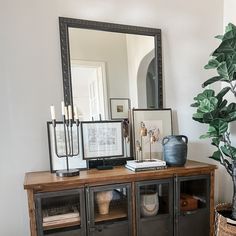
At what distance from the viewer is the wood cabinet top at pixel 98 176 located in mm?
1374

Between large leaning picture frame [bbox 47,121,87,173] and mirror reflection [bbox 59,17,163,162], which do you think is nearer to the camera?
large leaning picture frame [bbox 47,121,87,173]

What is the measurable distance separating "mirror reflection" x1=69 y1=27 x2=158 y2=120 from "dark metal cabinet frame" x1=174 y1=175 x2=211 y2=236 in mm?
735

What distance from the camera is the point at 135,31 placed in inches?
78.3

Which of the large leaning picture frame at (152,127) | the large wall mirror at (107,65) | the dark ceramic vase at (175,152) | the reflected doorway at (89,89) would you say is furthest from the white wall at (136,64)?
the dark ceramic vase at (175,152)

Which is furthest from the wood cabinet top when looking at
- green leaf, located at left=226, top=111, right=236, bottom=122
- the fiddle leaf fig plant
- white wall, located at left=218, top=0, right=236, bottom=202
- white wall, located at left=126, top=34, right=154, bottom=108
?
white wall, located at left=218, top=0, right=236, bottom=202

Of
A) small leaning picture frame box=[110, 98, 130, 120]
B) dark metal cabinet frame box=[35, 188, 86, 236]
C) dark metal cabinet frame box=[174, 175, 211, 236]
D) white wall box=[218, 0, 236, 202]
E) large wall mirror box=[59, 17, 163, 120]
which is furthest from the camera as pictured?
white wall box=[218, 0, 236, 202]

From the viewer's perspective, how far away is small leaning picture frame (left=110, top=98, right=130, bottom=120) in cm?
192

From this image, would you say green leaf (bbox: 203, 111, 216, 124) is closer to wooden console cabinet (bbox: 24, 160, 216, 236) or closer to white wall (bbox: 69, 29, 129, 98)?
wooden console cabinet (bbox: 24, 160, 216, 236)

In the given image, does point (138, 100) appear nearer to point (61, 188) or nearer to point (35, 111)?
point (35, 111)

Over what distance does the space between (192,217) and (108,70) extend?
4.46 ft

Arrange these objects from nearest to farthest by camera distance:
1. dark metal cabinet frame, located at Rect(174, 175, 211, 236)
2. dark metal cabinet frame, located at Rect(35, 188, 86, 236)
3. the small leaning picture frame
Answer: dark metal cabinet frame, located at Rect(35, 188, 86, 236)
dark metal cabinet frame, located at Rect(174, 175, 211, 236)
the small leaning picture frame

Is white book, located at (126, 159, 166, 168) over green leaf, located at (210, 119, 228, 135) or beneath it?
beneath

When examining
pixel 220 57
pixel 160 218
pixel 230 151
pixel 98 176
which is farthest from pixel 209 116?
pixel 98 176

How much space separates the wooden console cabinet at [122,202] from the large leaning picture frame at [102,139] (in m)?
0.14
